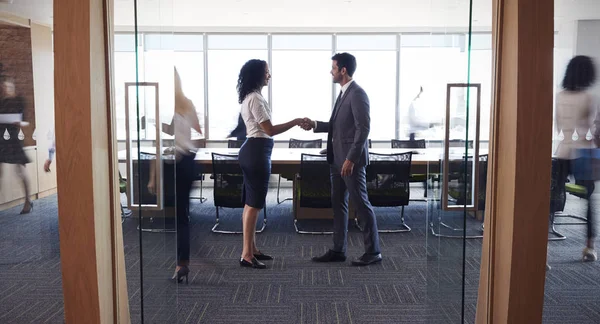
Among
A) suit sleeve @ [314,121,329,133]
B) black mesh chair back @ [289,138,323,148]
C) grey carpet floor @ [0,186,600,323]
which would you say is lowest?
grey carpet floor @ [0,186,600,323]

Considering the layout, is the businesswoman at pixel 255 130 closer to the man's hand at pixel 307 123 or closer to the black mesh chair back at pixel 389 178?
the man's hand at pixel 307 123

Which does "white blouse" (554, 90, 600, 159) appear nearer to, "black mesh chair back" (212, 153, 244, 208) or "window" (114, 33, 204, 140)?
"window" (114, 33, 204, 140)

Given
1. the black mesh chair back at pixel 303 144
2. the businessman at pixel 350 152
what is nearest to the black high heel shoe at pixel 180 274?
the businessman at pixel 350 152

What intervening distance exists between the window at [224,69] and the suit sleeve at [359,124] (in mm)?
5164

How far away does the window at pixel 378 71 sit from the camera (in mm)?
8391

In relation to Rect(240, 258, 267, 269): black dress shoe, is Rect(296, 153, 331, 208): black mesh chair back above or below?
above

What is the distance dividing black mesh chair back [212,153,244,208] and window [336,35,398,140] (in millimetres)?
4450

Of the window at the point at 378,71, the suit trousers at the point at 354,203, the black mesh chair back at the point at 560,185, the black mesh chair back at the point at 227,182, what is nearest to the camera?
the black mesh chair back at the point at 560,185

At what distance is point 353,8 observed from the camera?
6.78 m

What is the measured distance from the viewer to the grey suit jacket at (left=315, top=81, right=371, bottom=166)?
10.6ft

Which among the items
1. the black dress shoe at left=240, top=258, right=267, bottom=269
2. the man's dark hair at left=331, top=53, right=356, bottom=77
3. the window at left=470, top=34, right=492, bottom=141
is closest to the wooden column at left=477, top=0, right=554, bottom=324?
the window at left=470, top=34, right=492, bottom=141

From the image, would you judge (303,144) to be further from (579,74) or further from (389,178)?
(579,74)

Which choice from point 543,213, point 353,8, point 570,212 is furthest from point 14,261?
point 353,8

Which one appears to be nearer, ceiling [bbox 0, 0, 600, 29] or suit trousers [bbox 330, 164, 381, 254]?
suit trousers [bbox 330, 164, 381, 254]
